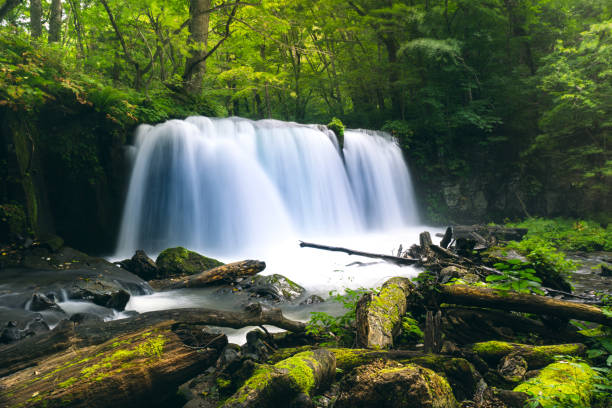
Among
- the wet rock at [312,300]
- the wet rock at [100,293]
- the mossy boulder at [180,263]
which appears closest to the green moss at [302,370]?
the wet rock at [312,300]

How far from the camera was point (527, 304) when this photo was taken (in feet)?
8.59

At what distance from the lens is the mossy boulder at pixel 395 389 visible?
5.30ft

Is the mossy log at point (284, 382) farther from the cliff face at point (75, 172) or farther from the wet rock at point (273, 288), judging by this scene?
the cliff face at point (75, 172)

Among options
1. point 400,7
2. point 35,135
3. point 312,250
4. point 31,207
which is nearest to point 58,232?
Result: point 31,207

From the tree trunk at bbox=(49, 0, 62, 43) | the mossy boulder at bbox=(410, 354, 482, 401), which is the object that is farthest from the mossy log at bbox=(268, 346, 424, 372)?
the tree trunk at bbox=(49, 0, 62, 43)

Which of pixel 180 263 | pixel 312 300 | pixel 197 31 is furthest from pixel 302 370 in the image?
pixel 197 31

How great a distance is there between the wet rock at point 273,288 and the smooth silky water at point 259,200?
403 mm

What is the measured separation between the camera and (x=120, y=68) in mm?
13906

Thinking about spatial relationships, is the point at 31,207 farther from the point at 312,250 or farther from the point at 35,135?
the point at 312,250

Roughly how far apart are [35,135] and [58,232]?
2.55 metres

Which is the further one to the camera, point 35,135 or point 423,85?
point 423,85

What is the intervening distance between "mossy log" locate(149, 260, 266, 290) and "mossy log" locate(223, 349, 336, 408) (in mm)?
4171

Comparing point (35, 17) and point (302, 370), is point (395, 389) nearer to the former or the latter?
point (302, 370)

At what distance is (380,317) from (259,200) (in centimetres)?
848
